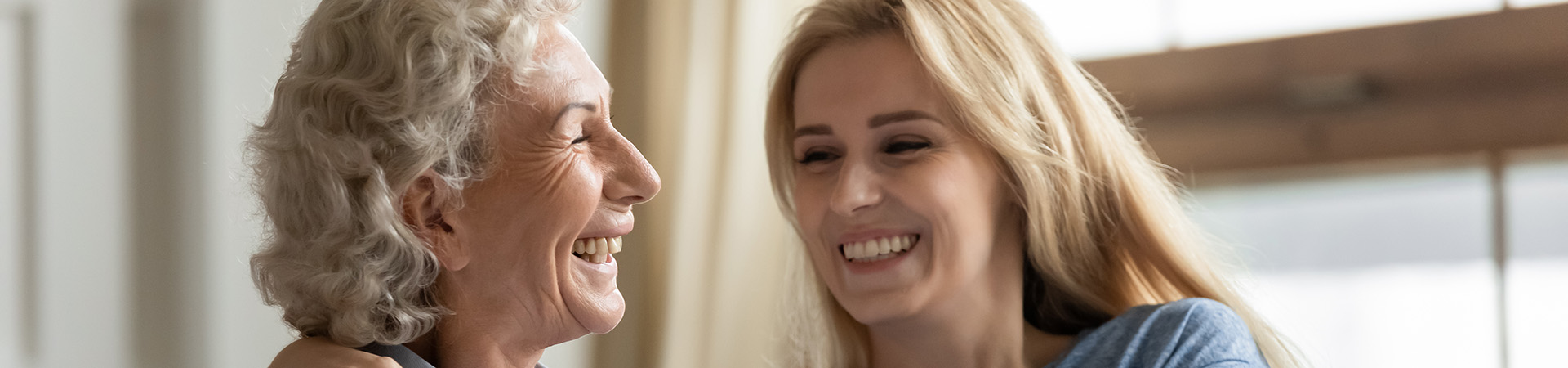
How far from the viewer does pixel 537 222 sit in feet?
2.81

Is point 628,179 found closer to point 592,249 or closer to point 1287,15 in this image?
point 592,249

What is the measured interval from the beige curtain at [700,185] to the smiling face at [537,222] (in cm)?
107

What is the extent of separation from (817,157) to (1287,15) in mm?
887

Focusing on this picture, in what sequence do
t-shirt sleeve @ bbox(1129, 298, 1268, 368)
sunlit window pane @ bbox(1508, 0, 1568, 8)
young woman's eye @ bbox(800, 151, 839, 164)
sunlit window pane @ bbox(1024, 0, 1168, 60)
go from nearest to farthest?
t-shirt sleeve @ bbox(1129, 298, 1268, 368) < young woman's eye @ bbox(800, 151, 839, 164) < sunlit window pane @ bbox(1508, 0, 1568, 8) < sunlit window pane @ bbox(1024, 0, 1168, 60)

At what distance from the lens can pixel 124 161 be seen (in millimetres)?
1244

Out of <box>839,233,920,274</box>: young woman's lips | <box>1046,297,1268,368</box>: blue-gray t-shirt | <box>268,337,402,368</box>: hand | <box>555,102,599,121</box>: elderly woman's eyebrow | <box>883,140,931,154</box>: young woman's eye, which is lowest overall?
<box>1046,297,1268,368</box>: blue-gray t-shirt

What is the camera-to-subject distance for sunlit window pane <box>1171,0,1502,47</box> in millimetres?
1761

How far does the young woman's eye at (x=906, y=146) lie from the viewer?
4.50 ft

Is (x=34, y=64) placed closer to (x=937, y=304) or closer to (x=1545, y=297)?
(x=937, y=304)

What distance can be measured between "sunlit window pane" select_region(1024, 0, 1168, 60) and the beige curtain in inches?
17.6

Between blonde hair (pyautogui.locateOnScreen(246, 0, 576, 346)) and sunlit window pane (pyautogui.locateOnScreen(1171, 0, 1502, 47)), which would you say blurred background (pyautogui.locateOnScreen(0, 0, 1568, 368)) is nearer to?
sunlit window pane (pyautogui.locateOnScreen(1171, 0, 1502, 47))

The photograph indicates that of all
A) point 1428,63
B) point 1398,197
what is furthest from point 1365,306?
point 1428,63

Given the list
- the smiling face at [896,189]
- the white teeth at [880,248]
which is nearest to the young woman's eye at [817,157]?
the smiling face at [896,189]

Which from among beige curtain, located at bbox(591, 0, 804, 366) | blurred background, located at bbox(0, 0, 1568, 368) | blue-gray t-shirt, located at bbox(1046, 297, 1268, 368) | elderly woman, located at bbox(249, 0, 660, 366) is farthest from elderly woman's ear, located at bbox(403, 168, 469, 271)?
beige curtain, located at bbox(591, 0, 804, 366)
